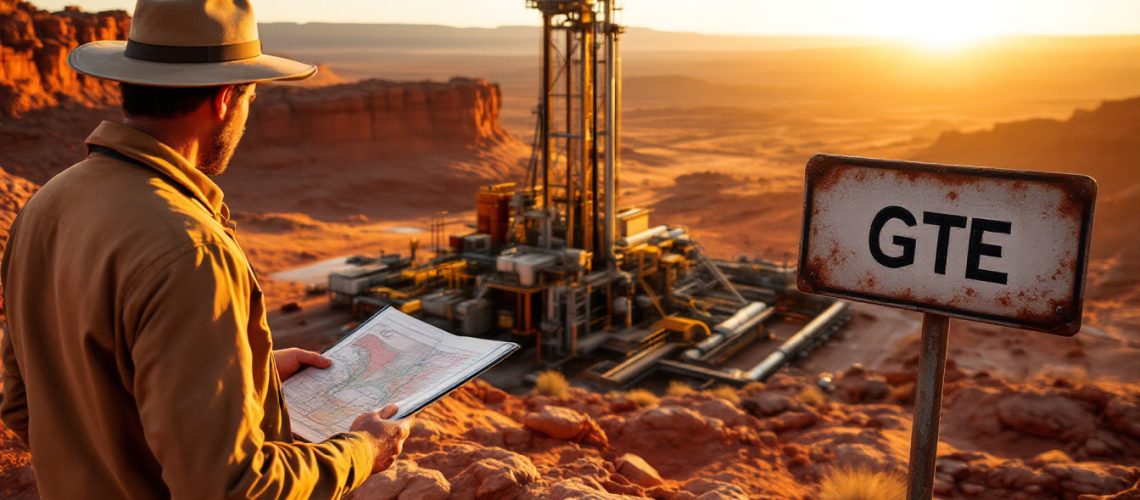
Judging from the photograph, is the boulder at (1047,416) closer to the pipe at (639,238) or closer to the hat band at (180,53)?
the hat band at (180,53)

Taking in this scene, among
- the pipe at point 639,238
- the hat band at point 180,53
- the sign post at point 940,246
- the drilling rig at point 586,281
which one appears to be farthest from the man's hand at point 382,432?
the pipe at point 639,238

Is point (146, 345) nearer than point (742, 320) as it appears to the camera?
Yes

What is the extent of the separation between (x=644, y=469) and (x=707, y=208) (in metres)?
28.8

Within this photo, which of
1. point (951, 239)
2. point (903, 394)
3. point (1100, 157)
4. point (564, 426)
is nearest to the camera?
point (951, 239)

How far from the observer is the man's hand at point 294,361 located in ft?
10.00

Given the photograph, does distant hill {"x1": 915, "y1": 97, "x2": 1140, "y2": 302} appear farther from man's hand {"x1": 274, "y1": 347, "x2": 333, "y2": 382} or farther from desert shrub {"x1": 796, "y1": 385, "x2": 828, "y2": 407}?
man's hand {"x1": 274, "y1": 347, "x2": 333, "y2": 382}

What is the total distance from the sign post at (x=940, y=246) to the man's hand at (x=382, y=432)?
1479 millimetres

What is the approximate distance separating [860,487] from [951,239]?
12.5 ft

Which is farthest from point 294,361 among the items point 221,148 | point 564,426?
point 564,426

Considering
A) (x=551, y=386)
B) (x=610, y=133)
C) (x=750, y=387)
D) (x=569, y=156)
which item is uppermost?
(x=610, y=133)

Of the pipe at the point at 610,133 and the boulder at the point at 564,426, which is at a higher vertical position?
the pipe at the point at 610,133

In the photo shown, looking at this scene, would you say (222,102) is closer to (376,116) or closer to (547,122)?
(547,122)

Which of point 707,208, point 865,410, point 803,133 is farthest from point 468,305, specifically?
point 803,133

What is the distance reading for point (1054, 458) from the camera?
748 centimetres
